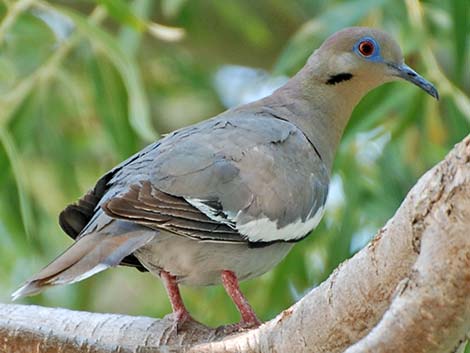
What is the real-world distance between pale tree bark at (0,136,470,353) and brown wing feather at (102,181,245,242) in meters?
0.35

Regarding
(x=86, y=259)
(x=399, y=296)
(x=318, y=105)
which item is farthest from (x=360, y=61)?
(x=399, y=296)

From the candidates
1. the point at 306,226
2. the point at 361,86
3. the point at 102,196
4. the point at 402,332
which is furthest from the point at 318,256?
the point at 402,332

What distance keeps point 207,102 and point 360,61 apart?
2.18 meters

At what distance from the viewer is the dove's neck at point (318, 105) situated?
138 inches

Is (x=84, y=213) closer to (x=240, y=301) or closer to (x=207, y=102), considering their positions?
(x=240, y=301)

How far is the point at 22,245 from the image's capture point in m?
4.11

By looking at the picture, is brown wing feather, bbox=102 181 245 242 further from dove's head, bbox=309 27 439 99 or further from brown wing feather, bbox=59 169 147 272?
dove's head, bbox=309 27 439 99

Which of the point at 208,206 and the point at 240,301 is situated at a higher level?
the point at 208,206

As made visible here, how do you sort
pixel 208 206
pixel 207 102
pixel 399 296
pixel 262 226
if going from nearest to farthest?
1. pixel 399 296
2. pixel 208 206
3. pixel 262 226
4. pixel 207 102

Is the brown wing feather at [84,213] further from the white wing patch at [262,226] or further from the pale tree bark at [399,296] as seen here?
A: the pale tree bark at [399,296]

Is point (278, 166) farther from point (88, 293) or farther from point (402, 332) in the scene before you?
point (88, 293)

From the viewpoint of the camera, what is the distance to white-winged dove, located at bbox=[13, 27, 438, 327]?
275 centimetres

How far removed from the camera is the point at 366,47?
3639 mm

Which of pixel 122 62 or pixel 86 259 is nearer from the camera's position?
pixel 86 259
